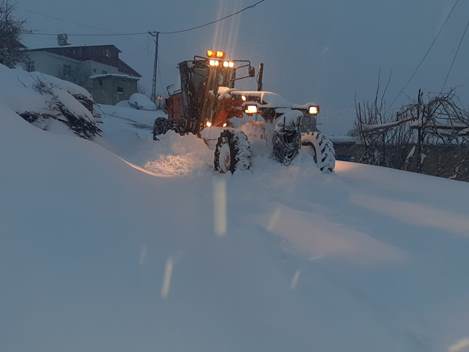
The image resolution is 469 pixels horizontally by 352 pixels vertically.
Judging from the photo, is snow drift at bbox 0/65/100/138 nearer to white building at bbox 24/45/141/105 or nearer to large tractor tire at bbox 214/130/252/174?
large tractor tire at bbox 214/130/252/174

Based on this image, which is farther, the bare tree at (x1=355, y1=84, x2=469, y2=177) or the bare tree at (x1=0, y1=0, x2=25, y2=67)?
the bare tree at (x1=0, y1=0, x2=25, y2=67)

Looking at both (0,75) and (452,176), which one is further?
(0,75)

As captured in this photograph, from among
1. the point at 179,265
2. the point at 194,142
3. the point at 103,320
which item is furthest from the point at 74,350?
the point at 194,142

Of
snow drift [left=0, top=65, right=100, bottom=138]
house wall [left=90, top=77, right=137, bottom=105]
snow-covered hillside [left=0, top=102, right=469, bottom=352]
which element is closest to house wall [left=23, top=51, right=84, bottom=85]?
house wall [left=90, top=77, right=137, bottom=105]

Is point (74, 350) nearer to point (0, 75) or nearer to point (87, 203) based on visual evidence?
point (87, 203)

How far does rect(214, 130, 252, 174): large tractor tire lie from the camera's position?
6.69 m

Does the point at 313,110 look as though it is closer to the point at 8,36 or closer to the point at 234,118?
the point at 234,118

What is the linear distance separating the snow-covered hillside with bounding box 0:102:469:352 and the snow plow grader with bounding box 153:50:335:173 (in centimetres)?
184

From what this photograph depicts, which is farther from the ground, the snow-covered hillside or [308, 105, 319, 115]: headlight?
[308, 105, 319, 115]: headlight

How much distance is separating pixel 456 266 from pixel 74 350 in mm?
2578

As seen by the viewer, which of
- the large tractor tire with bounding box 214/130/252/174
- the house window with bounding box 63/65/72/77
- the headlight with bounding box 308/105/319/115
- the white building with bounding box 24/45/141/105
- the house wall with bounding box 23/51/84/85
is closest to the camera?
the large tractor tire with bounding box 214/130/252/174

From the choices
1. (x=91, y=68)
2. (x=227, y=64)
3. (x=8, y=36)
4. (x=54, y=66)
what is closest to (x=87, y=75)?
(x=91, y=68)

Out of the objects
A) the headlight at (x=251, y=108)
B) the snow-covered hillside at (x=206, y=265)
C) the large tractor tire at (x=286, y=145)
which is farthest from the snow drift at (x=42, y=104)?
the large tractor tire at (x=286, y=145)

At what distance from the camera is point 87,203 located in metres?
3.60
